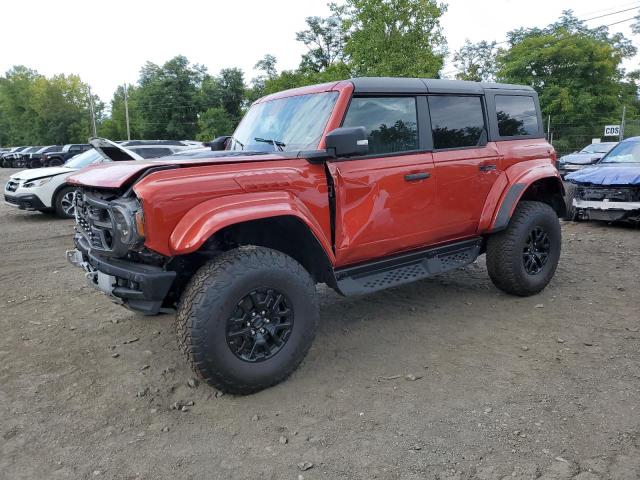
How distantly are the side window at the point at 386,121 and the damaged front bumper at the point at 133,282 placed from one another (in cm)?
177

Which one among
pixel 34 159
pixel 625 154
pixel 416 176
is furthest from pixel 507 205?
pixel 34 159

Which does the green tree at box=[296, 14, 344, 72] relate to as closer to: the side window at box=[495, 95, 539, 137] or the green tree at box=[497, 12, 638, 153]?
the green tree at box=[497, 12, 638, 153]

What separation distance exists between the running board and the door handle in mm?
641

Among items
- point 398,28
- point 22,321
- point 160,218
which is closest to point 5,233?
point 22,321

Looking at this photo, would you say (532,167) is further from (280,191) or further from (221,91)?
(221,91)

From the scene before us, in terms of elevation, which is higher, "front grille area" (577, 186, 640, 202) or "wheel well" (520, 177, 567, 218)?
"wheel well" (520, 177, 567, 218)

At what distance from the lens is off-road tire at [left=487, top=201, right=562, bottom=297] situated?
15.6ft

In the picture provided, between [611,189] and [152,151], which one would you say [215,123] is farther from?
[611,189]

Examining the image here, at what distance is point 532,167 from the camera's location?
495cm

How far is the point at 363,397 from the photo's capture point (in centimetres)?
325

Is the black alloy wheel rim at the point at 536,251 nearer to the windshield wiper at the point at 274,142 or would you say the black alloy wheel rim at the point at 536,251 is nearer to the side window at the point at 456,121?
the side window at the point at 456,121

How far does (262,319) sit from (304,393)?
22.0 inches

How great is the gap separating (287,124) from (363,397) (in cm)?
220

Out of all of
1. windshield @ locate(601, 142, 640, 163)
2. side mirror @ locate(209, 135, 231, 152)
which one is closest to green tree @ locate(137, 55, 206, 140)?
windshield @ locate(601, 142, 640, 163)
